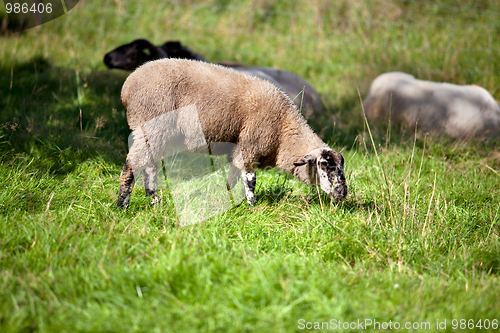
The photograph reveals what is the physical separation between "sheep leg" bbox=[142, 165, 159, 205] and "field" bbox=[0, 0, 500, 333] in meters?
0.10

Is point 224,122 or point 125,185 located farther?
point 224,122

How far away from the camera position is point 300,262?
2.43m

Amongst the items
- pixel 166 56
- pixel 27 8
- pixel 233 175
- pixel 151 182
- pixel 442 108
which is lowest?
pixel 233 175

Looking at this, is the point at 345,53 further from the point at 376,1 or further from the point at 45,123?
the point at 45,123

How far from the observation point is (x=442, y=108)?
5258 millimetres

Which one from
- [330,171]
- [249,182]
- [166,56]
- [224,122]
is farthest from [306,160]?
[166,56]

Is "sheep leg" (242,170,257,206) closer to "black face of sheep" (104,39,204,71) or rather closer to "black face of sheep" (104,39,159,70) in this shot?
"black face of sheep" (104,39,204,71)

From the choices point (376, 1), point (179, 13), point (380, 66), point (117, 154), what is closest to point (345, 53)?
point (380, 66)

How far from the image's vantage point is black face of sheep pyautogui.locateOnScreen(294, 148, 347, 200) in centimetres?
313

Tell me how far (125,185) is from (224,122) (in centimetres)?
99

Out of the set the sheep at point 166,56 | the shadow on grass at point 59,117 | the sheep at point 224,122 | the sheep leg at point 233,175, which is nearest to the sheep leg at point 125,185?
the sheep at point 224,122

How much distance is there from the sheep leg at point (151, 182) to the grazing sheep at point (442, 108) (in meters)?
3.41

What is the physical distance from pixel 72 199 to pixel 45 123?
4.99ft

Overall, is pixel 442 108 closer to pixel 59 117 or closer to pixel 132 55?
pixel 132 55
